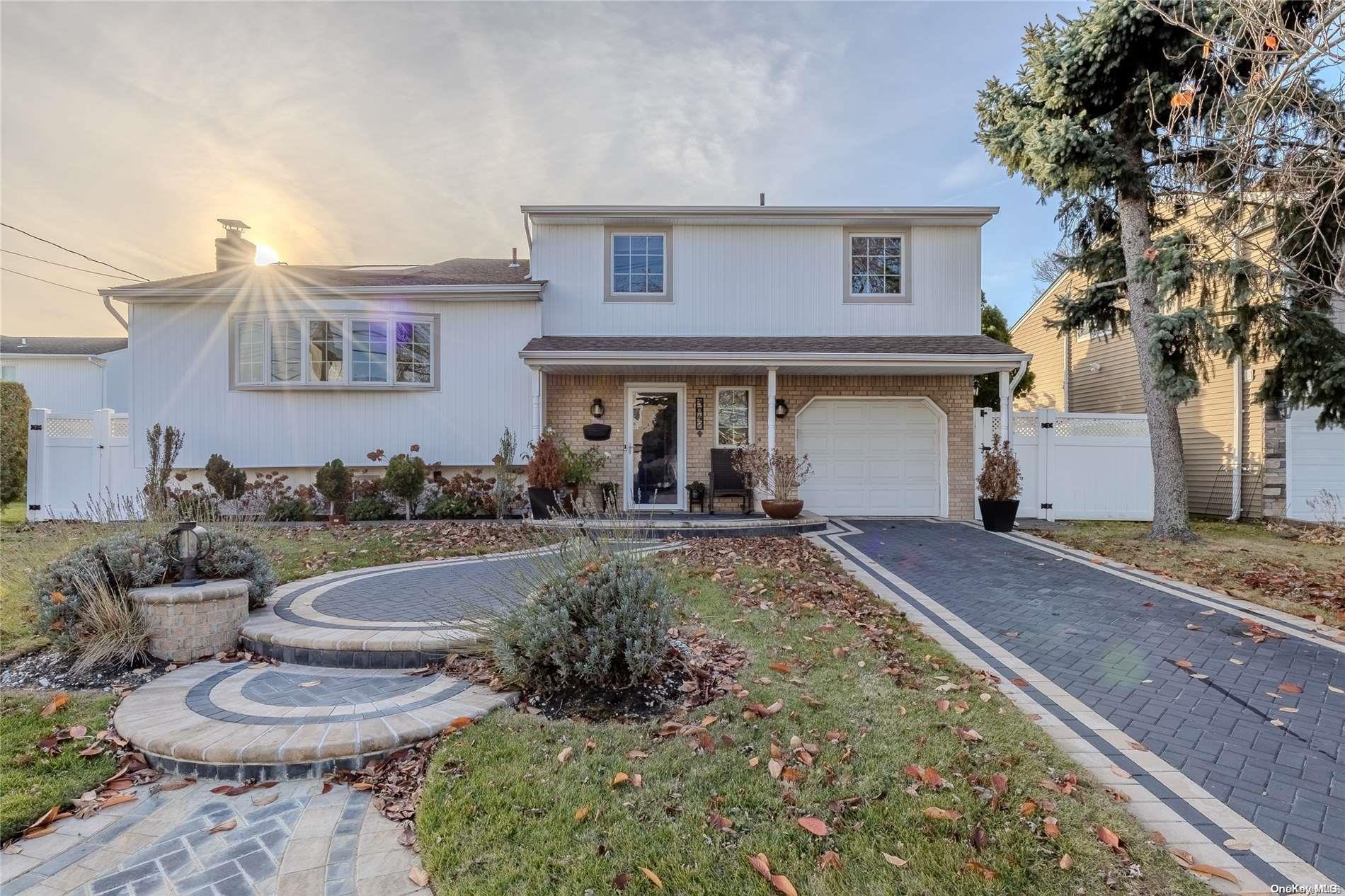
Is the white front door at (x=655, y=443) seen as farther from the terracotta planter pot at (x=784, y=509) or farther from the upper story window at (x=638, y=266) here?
the terracotta planter pot at (x=784, y=509)

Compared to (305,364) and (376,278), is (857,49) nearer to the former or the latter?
(376,278)

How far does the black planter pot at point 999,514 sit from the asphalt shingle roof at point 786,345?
8.18 feet

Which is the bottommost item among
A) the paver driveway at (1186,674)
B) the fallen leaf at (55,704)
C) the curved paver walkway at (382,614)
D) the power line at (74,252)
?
the fallen leaf at (55,704)

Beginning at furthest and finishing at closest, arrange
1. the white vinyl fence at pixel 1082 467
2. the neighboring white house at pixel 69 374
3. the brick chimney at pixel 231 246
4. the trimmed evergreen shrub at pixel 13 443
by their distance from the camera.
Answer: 1. the neighboring white house at pixel 69 374
2. the brick chimney at pixel 231 246
3. the trimmed evergreen shrub at pixel 13 443
4. the white vinyl fence at pixel 1082 467

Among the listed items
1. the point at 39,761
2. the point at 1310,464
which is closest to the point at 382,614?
the point at 39,761

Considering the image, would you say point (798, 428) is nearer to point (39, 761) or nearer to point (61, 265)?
point (39, 761)

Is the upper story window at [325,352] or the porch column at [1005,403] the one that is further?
the upper story window at [325,352]

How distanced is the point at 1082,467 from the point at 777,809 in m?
11.4

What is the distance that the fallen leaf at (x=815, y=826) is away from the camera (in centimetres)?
222

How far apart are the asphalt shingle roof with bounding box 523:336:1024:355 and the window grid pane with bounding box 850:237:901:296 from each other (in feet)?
3.45

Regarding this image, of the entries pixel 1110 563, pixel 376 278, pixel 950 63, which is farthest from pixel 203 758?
pixel 950 63

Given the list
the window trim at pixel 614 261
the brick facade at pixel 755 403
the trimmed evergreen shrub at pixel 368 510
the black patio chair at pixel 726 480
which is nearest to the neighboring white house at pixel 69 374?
the trimmed evergreen shrub at pixel 368 510

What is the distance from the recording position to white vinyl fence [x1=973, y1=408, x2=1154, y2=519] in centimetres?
1108

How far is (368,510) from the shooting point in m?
10.5
